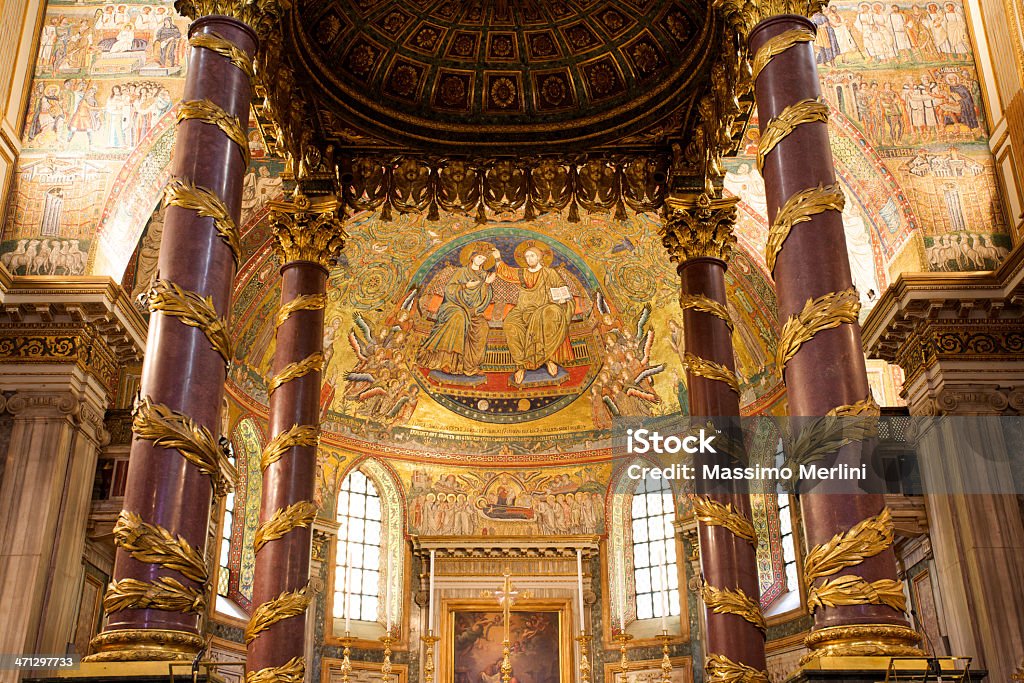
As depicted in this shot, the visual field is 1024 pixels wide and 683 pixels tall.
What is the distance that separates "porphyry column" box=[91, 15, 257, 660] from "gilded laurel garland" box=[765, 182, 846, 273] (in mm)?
3962

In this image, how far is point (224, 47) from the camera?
7453 millimetres

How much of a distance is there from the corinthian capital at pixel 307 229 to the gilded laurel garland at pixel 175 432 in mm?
5272

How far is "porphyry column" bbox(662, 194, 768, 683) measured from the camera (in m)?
8.91

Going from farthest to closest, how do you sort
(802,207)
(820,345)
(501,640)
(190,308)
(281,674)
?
1. (501,640)
2. (281,674)
3. (802,207)
4. (190,308)
5. (820,345)

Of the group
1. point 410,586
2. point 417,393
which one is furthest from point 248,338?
point 410,586

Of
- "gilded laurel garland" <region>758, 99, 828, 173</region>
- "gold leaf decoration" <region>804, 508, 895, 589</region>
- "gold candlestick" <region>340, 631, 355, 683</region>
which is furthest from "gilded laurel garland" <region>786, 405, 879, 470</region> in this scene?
"gold candlestick" <region>340, 631, 355, 683</region>

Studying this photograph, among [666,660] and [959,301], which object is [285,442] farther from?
[666,660]

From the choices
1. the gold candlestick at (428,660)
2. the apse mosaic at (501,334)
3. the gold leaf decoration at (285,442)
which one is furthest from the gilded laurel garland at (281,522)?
the apse mosaic at (501,334)

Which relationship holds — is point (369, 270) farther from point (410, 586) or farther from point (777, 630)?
point (777, 630)

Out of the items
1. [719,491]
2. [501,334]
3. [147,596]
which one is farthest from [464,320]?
[147,596]

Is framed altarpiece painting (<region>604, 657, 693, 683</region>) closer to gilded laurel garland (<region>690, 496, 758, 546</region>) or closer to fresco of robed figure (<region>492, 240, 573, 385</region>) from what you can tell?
fresco of robed figure (<region>492, 240, 573, 385</region>)

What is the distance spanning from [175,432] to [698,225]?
7.10 metres

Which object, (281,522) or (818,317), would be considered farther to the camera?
(281,522)

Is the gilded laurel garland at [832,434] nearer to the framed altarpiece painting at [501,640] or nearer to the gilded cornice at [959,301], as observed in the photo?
the gilded cornice at [959,301]
